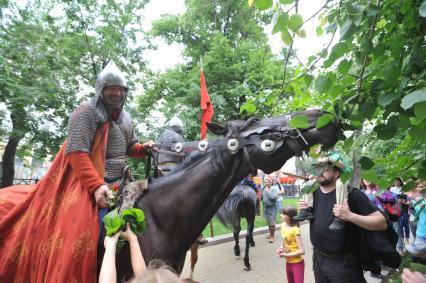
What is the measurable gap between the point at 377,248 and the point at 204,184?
5.43ft

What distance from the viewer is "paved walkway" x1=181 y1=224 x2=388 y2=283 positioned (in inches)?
263

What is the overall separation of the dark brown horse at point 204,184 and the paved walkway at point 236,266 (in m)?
4.37

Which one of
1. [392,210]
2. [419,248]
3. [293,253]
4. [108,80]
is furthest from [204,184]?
[392,210]

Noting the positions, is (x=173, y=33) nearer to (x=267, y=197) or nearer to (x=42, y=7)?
(x=42, y=7)

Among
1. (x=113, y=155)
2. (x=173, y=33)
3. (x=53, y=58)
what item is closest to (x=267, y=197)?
(x=53, y=58)

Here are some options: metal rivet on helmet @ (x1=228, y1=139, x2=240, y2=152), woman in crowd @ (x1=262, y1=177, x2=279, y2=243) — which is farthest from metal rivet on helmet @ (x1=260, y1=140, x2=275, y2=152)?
woman in crowd @ (x1=262, y1=177, x2=279, y2=243)

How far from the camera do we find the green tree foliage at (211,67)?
1630cm

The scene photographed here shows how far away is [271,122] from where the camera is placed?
2.54m

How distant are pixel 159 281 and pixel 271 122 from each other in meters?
1.56

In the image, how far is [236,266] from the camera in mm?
7523

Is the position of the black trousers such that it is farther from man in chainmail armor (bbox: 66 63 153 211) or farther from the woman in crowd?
the woman in crowd

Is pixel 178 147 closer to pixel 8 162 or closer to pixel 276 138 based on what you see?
pixel 276 138

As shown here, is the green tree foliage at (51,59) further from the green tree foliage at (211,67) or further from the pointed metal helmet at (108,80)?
the pointed metal helmet at (108,80)

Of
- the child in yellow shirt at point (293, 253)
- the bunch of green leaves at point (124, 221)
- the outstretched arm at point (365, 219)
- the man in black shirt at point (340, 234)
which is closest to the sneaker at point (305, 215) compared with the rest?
the man in black shirt at point (340, 234)
